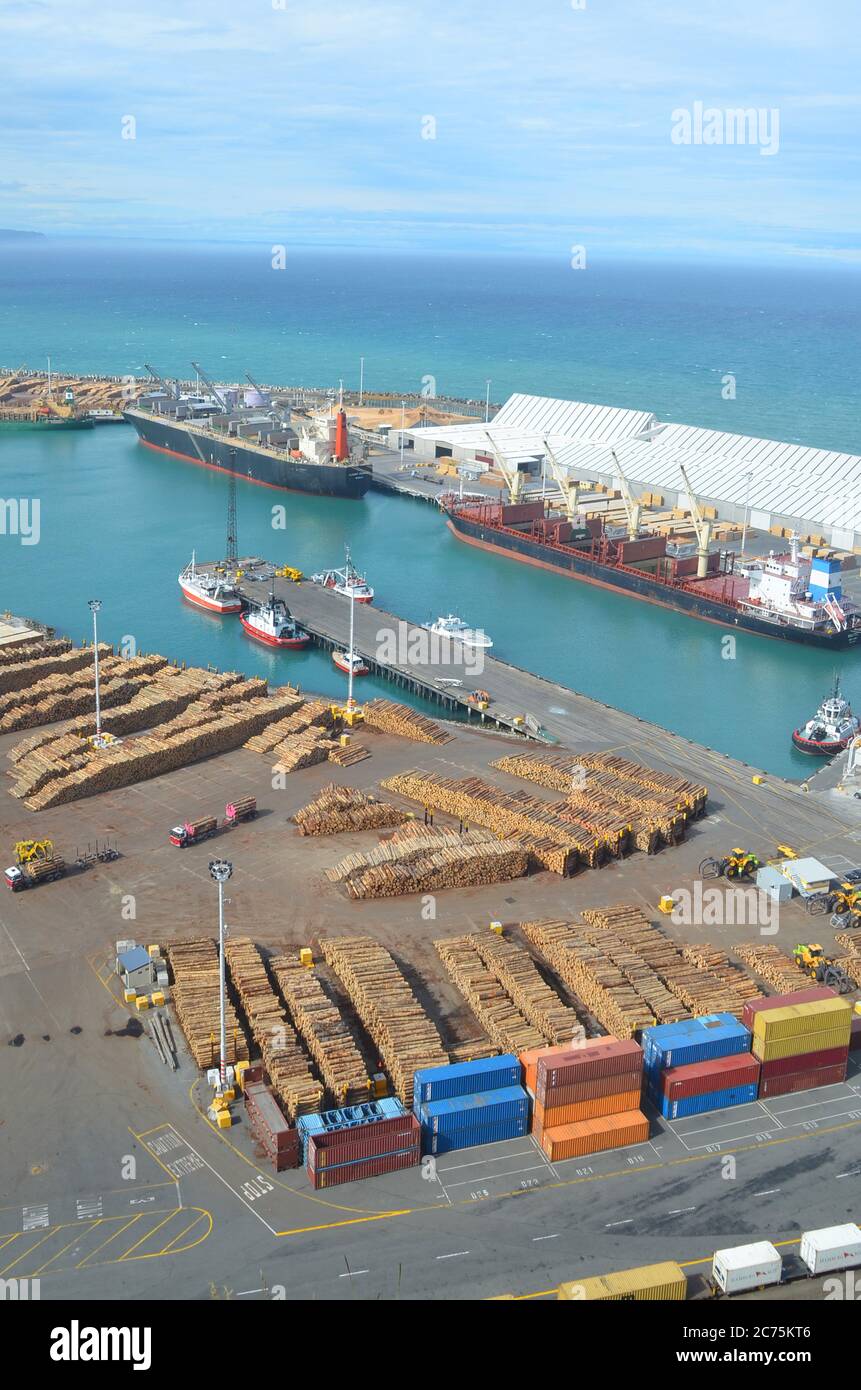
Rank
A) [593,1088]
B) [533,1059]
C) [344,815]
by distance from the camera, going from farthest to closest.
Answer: [344,815], [533,1059], [593,1088]

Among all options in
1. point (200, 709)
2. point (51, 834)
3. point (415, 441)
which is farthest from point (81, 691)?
point (415, 441)

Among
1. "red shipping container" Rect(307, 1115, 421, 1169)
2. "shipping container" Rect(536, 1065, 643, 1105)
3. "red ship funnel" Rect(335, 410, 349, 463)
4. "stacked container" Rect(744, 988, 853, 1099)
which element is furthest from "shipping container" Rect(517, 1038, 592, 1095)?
"red ship funnel" Rect(335, 410, 349, 463)

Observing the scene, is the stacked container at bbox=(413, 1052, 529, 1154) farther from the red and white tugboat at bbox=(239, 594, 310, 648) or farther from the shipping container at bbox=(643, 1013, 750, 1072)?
the red and white tugboat at bbox=(239, 594, 310, 648)

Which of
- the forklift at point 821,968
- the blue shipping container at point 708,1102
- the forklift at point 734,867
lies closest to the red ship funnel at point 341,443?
the forklift at point 734,867

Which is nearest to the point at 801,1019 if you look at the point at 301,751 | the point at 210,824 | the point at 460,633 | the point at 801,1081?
the point at 801,1081

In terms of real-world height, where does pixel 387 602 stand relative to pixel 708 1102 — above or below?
above

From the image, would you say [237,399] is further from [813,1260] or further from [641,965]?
[813,1260]

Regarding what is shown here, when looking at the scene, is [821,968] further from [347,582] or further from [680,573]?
[680,573]
